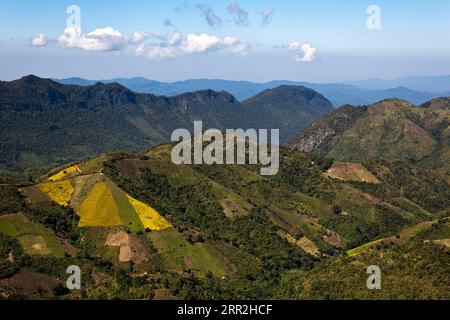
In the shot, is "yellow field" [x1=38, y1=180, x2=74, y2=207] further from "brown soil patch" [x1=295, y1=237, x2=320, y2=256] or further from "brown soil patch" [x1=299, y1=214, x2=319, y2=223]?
"brown soil patch" [x1=299, y1=214, x2=319, y2=223]

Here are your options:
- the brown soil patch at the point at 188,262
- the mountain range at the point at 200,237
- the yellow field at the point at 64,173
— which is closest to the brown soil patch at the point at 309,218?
the mountain range at the point at 200,237

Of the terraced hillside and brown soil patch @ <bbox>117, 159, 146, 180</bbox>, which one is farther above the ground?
brown soil patch @ <bbox>117, 159, 146, 180</bbox>

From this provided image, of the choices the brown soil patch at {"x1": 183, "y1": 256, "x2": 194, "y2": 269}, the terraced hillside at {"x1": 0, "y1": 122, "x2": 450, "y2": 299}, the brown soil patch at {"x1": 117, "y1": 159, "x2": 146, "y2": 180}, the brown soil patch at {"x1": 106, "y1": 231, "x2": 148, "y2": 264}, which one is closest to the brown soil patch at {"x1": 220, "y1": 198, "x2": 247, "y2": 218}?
the terraced hillside at {"x1": 0, "y1": 122, "x2": 450, "y2": 299}

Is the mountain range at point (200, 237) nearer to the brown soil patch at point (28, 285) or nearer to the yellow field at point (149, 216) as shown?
the brown soil patch at point (28, 285)

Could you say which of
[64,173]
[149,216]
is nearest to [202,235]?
[149,216]

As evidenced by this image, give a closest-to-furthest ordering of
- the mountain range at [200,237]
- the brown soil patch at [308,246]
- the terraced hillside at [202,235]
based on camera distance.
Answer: the mountain range at [200,237] < the terraced hillside at [202,235] < the brown soil patch at [308,246]

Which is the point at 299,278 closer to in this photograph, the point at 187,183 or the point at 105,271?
the point at 105,271
